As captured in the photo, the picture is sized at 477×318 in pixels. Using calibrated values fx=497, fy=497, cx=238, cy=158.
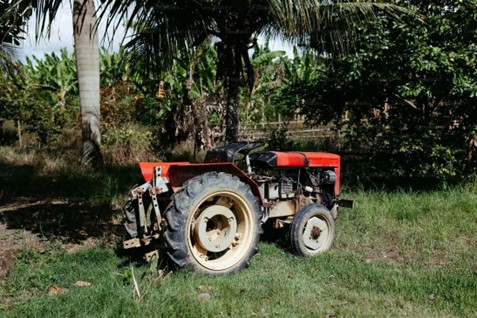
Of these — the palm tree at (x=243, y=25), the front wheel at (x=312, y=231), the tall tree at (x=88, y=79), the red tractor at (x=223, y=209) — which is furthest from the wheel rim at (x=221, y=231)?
the tall tree at (x=88, y=79)

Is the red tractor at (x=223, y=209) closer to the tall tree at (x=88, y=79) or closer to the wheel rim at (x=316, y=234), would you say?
the wheel rim at (x=316, y=234)

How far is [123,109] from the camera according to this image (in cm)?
1623

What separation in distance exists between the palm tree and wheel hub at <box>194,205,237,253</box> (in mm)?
2556

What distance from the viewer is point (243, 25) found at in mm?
8430

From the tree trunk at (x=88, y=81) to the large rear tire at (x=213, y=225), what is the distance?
19.0ft

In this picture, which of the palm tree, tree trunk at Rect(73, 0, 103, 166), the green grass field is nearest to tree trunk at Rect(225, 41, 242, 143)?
the palm tree

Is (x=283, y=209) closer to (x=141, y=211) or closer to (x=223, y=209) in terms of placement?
(x=223, y=209)

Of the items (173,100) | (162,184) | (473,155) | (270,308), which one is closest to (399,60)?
(473,155)

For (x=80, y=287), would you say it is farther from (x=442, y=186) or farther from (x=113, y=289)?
(x=442, y=186)

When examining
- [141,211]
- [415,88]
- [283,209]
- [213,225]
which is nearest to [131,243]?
[141,211]

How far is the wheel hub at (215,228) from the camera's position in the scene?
4918mm

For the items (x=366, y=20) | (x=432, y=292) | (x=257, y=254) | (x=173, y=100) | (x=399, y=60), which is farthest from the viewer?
(x=173, y=100)

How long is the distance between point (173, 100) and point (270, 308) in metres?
12.2

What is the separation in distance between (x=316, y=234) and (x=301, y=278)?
113 cm
